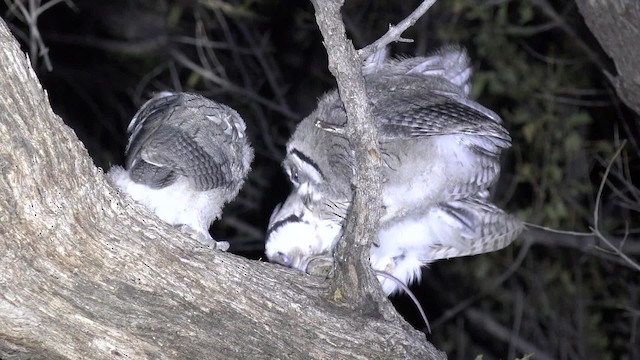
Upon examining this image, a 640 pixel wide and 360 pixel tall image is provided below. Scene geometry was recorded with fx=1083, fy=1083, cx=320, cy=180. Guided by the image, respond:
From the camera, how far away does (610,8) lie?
362cm

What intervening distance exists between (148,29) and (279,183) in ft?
4.24

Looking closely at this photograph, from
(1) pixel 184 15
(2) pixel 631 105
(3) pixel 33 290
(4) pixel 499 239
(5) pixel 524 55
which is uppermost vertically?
(5) pixel 524 55

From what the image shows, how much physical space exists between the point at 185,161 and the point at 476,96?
334 cm

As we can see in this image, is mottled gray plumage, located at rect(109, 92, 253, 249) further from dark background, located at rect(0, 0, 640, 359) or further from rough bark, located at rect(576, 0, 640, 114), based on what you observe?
dark background, located at rect(0, 0, 640, 359)

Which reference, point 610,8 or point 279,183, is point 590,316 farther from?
point 610,8

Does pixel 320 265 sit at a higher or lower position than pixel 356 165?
lower

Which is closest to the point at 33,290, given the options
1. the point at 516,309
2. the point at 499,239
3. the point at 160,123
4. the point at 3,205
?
the point at 3,205

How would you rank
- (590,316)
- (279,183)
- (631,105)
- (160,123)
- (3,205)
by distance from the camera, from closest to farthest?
(3,205)
(160,123)
(631,105)
(279,183)
(590,316)

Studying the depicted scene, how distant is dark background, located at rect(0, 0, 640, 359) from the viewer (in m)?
6.46

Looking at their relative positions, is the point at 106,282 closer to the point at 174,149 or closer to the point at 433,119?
the point at 174,149

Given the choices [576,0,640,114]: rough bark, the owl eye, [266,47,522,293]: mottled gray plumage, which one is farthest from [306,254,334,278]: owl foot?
[576,0,640,114]: rough bark

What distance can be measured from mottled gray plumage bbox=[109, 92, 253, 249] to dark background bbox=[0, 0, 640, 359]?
2427mm

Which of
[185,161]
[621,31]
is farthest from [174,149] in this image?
[621,31]

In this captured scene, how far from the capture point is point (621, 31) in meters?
3.64
